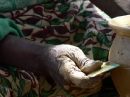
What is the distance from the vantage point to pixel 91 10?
3.74 feet

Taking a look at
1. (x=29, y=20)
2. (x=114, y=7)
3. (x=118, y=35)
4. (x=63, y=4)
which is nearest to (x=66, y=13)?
(x=63, y=4)

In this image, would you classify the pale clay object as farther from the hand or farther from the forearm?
the forearm

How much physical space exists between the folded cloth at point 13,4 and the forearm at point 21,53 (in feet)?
0.73

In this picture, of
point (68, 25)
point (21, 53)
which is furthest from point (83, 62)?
point (68, 25)

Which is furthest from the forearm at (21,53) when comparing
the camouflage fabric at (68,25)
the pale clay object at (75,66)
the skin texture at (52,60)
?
the camouflage fabric at (68,25)

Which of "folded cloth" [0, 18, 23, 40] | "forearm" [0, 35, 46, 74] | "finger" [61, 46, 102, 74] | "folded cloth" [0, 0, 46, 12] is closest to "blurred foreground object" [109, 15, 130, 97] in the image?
"finger" [61, 46, 102, 74]

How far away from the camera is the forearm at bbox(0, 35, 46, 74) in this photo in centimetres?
77

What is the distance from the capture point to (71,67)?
59cm

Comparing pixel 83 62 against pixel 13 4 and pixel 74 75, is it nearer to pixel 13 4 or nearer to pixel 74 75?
pixel 74 75

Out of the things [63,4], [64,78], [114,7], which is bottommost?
[114,7]

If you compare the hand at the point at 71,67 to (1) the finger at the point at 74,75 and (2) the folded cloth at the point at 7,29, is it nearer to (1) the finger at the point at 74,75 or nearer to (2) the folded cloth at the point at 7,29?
(1) the finger at the point at 74,75

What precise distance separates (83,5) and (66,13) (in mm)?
74

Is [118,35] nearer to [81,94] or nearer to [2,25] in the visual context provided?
[81,94]

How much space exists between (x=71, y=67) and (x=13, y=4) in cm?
57
